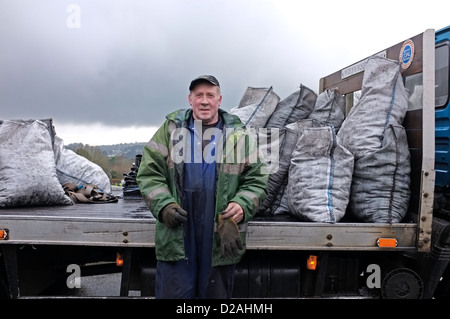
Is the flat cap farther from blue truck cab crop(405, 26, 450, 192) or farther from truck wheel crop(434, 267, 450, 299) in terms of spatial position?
truck wheel crop(434, 267, 450, 299)

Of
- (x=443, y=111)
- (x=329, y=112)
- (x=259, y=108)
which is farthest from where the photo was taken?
(x=329, y=112)

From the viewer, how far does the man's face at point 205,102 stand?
7.25 feet

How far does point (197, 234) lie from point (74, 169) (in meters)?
1.90

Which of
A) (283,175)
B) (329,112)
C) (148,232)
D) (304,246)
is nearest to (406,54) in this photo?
(329,112)

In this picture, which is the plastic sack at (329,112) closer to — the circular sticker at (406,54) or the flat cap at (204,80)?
the circular sticker at (406,54)

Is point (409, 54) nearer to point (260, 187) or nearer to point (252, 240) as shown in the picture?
point (260, 187)

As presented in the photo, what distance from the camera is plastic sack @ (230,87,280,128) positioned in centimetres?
314

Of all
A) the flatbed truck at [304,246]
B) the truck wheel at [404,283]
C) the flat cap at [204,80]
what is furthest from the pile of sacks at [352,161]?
the flat cap at [204,80]

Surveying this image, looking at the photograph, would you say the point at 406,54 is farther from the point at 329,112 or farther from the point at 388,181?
the point at 388,181

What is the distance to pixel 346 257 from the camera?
8.89 ft

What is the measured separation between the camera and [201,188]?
2.15 m

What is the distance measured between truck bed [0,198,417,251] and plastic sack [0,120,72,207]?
290 mm

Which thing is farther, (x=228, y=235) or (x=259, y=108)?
(x=259, y=108)

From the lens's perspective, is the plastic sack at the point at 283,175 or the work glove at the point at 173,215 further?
the plastic sack at the point at 283,175
